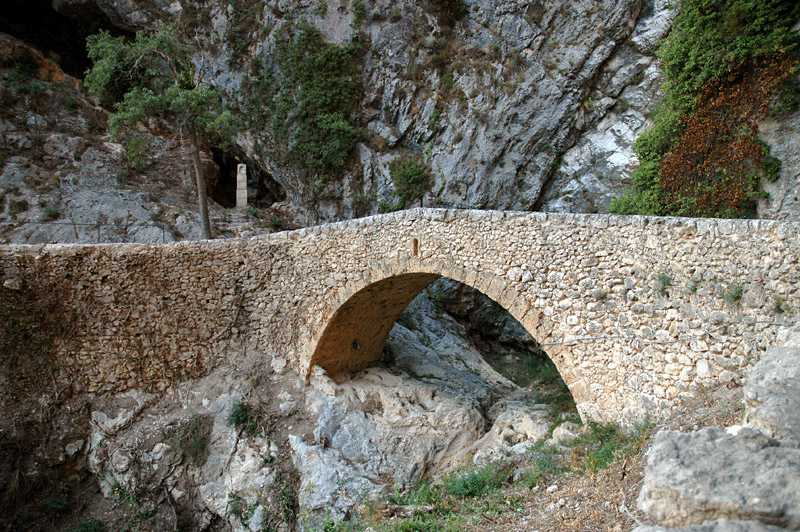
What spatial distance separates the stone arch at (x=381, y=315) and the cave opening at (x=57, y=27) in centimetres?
1979

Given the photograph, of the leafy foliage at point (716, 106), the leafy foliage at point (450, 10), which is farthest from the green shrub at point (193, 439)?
the leafy foliage at point (450, 10)

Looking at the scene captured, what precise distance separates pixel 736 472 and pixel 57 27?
1168 inches

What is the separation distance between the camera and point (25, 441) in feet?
30.2

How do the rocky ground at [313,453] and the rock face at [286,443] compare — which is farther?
the rock face at [286,443]

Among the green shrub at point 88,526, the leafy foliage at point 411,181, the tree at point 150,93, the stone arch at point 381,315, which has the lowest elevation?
the green shrub at point 88,526

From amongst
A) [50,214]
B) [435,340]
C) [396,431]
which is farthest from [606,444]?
[50,214]

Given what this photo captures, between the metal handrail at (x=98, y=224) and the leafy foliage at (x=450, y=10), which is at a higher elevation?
the leafy foliage at (x=450, y=10)

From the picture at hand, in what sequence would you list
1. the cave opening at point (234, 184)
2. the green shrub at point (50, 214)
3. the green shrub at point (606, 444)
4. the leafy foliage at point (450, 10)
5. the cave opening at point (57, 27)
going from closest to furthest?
the green shrub at point (606, 444), the green shrub at point (50, 214), the leafy foliage at point (450, 10), the cave opening at point (234, 184), the cave opening at point (57, 27)

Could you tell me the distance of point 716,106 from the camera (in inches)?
460

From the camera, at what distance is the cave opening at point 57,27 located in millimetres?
21516

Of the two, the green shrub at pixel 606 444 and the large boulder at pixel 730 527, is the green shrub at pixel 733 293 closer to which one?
the green shrub at pixel 606 444

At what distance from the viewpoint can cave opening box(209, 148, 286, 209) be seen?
21.3m

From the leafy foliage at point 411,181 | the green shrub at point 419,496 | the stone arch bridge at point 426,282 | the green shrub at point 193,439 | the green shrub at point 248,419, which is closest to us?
the stone arch bridge at point 426,282

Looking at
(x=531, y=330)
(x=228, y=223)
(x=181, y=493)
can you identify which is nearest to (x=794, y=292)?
(x=531, y=330)
